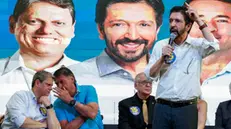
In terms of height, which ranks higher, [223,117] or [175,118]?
[175,118]

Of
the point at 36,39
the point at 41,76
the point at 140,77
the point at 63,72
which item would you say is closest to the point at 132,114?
the point at 140,77

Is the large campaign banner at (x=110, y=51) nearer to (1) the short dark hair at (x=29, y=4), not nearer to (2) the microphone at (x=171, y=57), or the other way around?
(1) the short dark hair at (x=29, y=4)

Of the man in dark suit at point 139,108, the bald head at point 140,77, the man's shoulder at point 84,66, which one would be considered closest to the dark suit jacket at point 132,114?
the man in dark suit at point 139,108

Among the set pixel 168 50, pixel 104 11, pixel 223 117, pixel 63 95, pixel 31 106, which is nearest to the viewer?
pixel 168 50

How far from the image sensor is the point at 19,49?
20.0ft

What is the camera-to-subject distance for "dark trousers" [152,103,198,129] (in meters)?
4.81

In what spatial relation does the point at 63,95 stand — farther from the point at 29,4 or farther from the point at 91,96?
the point at 29,4

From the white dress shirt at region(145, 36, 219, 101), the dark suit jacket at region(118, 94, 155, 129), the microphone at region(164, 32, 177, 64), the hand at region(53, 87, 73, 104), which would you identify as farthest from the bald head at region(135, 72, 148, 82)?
the microphone at region(164, 32, 177, 64)

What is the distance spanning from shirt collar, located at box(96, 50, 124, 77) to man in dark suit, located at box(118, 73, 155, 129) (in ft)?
0.79

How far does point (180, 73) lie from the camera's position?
4945mm

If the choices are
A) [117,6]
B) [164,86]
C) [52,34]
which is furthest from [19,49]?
[164,86]

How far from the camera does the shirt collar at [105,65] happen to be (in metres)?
6.12

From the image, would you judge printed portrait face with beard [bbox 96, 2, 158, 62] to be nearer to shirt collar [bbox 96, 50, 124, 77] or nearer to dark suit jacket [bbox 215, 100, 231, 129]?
shirt collar [bbox 96, 50, 124, 77]

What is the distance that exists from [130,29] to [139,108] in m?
0.76
